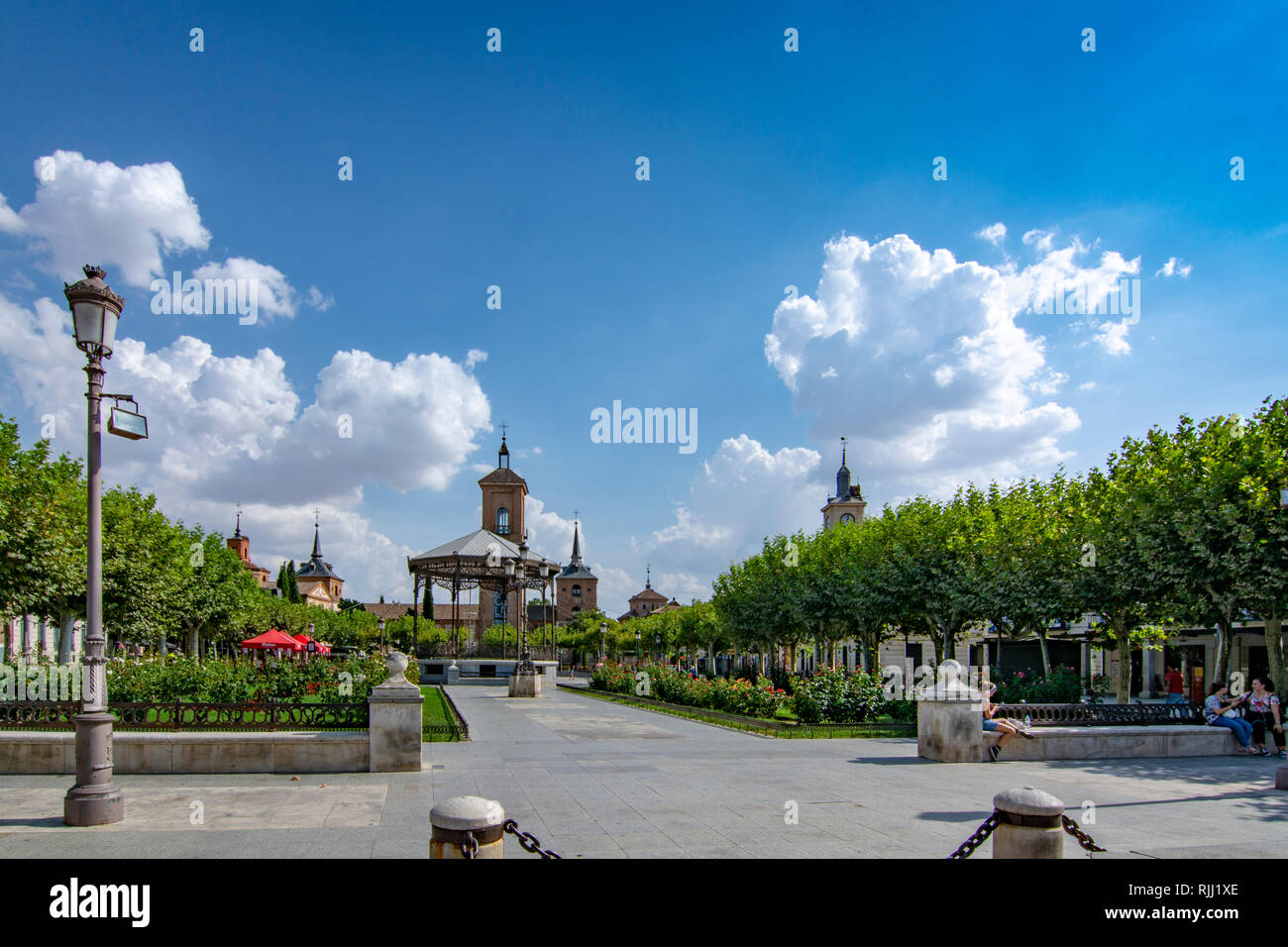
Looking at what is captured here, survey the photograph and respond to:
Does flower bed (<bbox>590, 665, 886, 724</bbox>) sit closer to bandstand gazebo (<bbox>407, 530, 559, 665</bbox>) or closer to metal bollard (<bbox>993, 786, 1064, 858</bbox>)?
bandstand gazebo (<bbox>407, 530, 559, 665</bbox>)

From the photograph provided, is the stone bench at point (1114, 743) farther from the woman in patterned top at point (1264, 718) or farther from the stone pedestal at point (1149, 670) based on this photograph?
the stone pedestal at point (1149, 670)

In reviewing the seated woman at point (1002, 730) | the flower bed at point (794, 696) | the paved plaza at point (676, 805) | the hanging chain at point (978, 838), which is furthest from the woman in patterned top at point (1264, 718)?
the hanging chain at point (978, 838)

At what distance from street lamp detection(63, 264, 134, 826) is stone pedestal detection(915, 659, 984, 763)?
11191 mm

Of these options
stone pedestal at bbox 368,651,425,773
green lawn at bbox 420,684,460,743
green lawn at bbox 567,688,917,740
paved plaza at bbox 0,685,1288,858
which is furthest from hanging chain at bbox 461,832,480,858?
green lawn at bbox 567,688,917,740

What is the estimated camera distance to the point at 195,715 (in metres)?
12.3

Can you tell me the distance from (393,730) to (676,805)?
13.9 ft

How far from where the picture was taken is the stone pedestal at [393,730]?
11406mm

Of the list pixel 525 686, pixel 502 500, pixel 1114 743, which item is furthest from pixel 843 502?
pixel 1114 743

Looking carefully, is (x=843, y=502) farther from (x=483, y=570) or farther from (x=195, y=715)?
(x=195, y=715)

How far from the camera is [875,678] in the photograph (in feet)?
71.3

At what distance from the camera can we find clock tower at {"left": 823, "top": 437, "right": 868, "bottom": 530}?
101m
